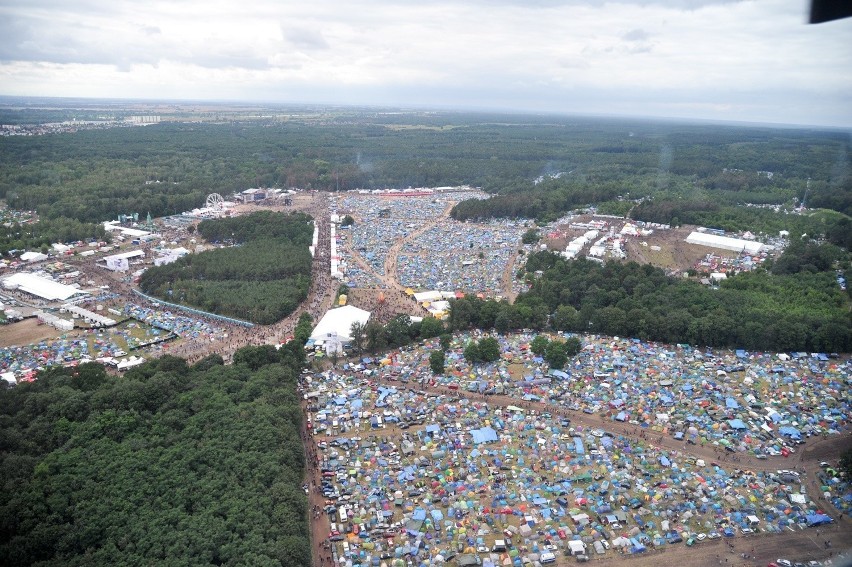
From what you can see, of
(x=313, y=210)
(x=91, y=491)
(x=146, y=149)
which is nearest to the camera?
(x=91, y=491)

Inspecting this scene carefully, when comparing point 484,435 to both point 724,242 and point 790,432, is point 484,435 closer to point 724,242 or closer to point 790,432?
point 790,432

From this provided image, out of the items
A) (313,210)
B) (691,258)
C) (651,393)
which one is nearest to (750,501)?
(651,393)

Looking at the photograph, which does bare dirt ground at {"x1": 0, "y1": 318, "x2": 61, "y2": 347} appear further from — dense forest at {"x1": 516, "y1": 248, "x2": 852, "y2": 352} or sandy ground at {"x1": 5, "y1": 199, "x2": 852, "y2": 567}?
dense forest at {"x1": 516, "y1": 248, "x2": 852, "y2": 352}

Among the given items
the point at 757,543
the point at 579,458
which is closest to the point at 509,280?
the point at 579,458

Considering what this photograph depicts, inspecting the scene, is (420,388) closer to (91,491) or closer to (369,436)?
(369,436)

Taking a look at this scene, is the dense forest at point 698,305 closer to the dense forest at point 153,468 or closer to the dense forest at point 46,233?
the dense forest at point 153,468

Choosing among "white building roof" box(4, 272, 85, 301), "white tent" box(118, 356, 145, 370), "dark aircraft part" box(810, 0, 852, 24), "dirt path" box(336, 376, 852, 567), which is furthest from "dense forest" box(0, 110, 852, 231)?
"dark aircraft part" box(810, 0, 852, 24)
